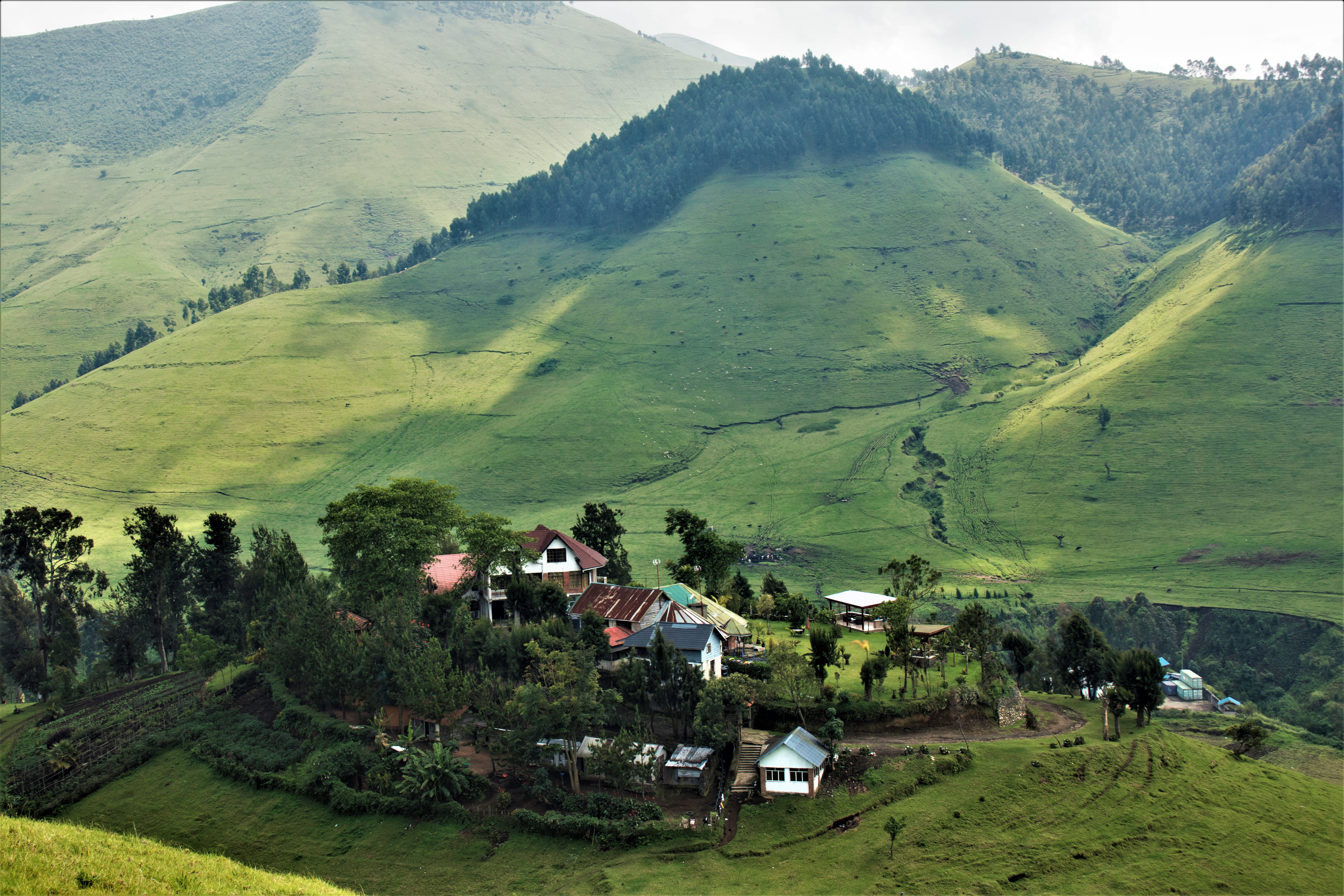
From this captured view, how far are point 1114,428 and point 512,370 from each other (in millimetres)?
95942

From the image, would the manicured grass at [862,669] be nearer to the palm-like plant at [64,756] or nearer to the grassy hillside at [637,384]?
the palm-like plant at [64,756]

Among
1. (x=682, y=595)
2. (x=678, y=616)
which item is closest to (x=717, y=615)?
(x=682, y=595)

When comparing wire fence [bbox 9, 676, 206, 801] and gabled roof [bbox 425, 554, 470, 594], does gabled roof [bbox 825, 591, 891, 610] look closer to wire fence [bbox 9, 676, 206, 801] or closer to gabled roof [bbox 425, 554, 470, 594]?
gabled roof [bbox 425, 554, 470, 594]

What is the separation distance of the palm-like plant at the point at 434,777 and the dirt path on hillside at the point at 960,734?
19.0 meters

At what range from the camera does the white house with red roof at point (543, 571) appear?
6406cm

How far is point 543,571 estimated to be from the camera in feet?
218

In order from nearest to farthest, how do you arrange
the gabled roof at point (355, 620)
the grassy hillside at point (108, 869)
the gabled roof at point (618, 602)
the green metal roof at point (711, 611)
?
1. the grassy hillside at point (108, 869)
2. the gabled roof at point (618, 602)
3. the green metal roof at point (711, 611)
4. the gabled roof at point (355, 620)

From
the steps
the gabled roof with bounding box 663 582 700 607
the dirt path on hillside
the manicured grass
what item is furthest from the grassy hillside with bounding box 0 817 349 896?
the gabled roof with bounding box 663 582 700 607

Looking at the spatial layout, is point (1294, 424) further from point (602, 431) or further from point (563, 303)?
point (563, 303)

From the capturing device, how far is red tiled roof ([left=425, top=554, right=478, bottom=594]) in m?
66.2

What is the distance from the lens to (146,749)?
173 ft

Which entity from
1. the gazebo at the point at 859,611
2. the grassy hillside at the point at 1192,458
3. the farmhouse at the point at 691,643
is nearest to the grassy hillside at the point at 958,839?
the farmhouse at the point at 691,643

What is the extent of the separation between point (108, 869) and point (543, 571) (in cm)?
4563

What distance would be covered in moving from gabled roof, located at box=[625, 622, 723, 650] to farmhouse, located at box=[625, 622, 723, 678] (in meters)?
0.02
